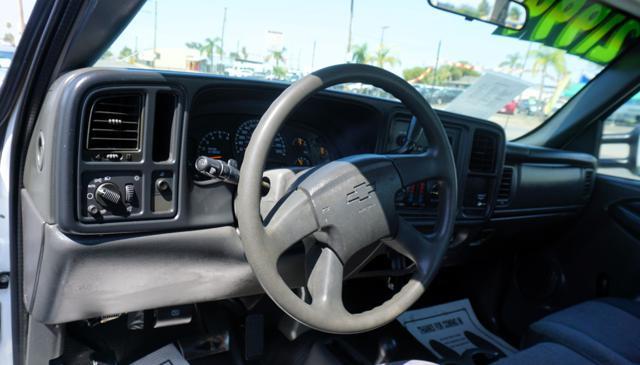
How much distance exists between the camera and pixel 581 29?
8.32 ft

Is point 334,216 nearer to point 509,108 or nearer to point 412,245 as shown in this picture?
point 412,245

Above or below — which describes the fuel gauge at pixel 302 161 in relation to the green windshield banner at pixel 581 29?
below

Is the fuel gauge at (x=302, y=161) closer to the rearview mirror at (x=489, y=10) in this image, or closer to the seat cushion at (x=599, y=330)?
the rearview mirror at (x=489, y=10)

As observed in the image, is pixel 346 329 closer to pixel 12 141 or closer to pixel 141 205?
pixel 141 205

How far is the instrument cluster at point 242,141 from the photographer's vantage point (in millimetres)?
1631

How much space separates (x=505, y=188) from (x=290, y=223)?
1.57 m

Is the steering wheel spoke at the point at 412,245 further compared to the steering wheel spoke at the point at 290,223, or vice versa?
the steering wheel spoke at the point at 412,245

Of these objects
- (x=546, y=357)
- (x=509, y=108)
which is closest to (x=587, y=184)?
(x=509, y=108)

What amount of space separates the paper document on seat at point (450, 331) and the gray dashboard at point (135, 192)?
1.23 m

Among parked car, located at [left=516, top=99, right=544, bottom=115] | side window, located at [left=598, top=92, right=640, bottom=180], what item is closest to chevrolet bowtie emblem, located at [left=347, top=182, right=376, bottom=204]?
parked car, located at [left=516, top=99, right=544, bottom=115]

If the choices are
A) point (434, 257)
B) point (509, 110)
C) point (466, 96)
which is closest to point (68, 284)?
point (434, 257)

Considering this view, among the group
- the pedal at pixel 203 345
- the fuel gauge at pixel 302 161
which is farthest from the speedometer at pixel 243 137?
the pedal at pixel 203 345

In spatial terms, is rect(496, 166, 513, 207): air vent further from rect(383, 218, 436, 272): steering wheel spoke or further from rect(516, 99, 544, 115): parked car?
rect(383, 218, 436, 272): steering wheel spoke

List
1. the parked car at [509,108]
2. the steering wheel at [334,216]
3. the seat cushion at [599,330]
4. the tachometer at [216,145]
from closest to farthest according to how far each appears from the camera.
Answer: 1. the steering wheel at [334,216]
2. the tachometer at [216,145]
3. the seat cushion at [599,330]
4. the parked car at [509,108]
